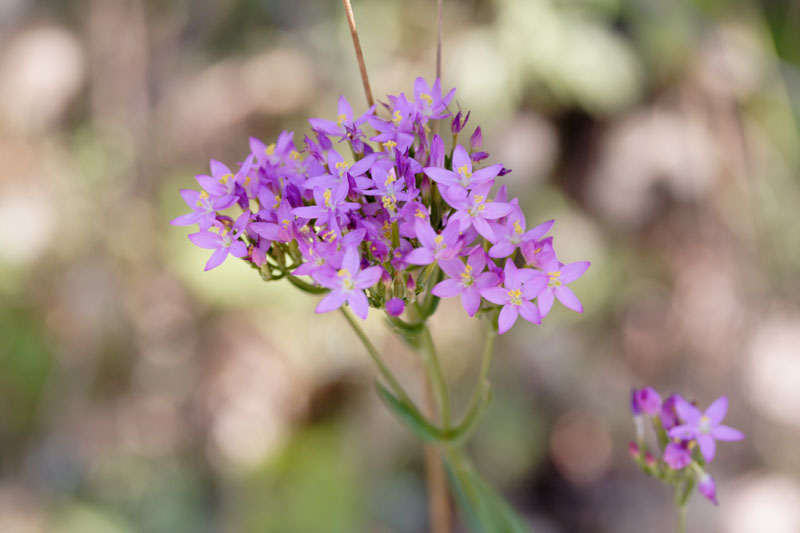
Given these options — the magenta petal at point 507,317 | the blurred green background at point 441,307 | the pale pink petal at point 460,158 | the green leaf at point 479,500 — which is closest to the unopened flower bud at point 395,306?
the magenta petal at point 507,317

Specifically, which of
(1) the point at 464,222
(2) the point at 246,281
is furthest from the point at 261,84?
(1) the point at 464,222

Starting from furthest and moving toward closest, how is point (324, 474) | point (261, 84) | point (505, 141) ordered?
point (261, 84), point (505, 141), point (324, 474)

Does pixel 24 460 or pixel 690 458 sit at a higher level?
pixel 690 458

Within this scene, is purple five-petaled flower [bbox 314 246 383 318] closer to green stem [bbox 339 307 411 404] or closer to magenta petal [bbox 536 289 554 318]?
green stem [bbox 339 307 411 404]

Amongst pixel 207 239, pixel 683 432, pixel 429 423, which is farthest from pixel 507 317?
pixel 207 239

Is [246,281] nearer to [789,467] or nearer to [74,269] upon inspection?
[74,269]

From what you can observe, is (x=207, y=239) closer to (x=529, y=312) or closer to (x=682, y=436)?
(x=529, y=312)

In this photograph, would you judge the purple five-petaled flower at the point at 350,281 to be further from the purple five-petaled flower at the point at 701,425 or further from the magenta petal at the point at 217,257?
the purple five-petaled flower at the point at 701,425
